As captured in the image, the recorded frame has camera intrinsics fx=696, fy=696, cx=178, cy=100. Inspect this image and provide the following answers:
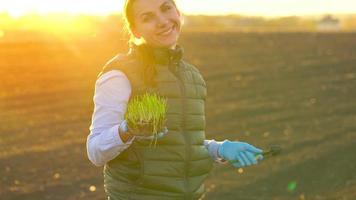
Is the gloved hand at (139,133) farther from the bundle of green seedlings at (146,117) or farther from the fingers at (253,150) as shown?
the fingers at (253,150)

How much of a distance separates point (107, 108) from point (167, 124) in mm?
235

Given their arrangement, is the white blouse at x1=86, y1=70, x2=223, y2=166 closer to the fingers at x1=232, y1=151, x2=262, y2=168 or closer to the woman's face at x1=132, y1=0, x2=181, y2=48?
the woman's face at x1=132, y1=0, x2=181, y2=48

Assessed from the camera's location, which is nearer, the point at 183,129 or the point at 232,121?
the point at 183,129

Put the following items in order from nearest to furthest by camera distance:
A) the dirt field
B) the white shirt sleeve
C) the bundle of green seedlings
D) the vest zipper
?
the bundle of green seedlings, the white shirt sleeve, the vest zipper, the dirt field

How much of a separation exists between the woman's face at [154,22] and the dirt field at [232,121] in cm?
72

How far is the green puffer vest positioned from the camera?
258cm

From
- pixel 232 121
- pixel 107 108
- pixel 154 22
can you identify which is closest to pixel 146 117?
pixel 107 108

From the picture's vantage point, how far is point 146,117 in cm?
227

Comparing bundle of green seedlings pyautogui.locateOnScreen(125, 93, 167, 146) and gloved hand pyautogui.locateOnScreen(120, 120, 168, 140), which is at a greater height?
bundle of green seedlings pyautogui.locateOnScreen(125, 93, 167, 146)

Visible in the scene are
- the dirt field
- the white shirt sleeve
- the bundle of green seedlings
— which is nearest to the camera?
the bundle of green seedlings

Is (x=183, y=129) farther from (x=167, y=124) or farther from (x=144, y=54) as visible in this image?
(x=144, y=54)

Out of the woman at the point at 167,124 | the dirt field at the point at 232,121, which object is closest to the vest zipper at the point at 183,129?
the woman at the point at 167,124

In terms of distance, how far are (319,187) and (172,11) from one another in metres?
5.99

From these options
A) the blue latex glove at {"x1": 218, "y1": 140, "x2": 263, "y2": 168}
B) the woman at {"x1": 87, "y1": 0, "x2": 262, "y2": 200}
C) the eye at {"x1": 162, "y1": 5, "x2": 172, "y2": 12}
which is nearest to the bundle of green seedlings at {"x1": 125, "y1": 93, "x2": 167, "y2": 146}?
the woman at {"x1": 87, "y1": 0, "x2": 262, "y2": 200}
